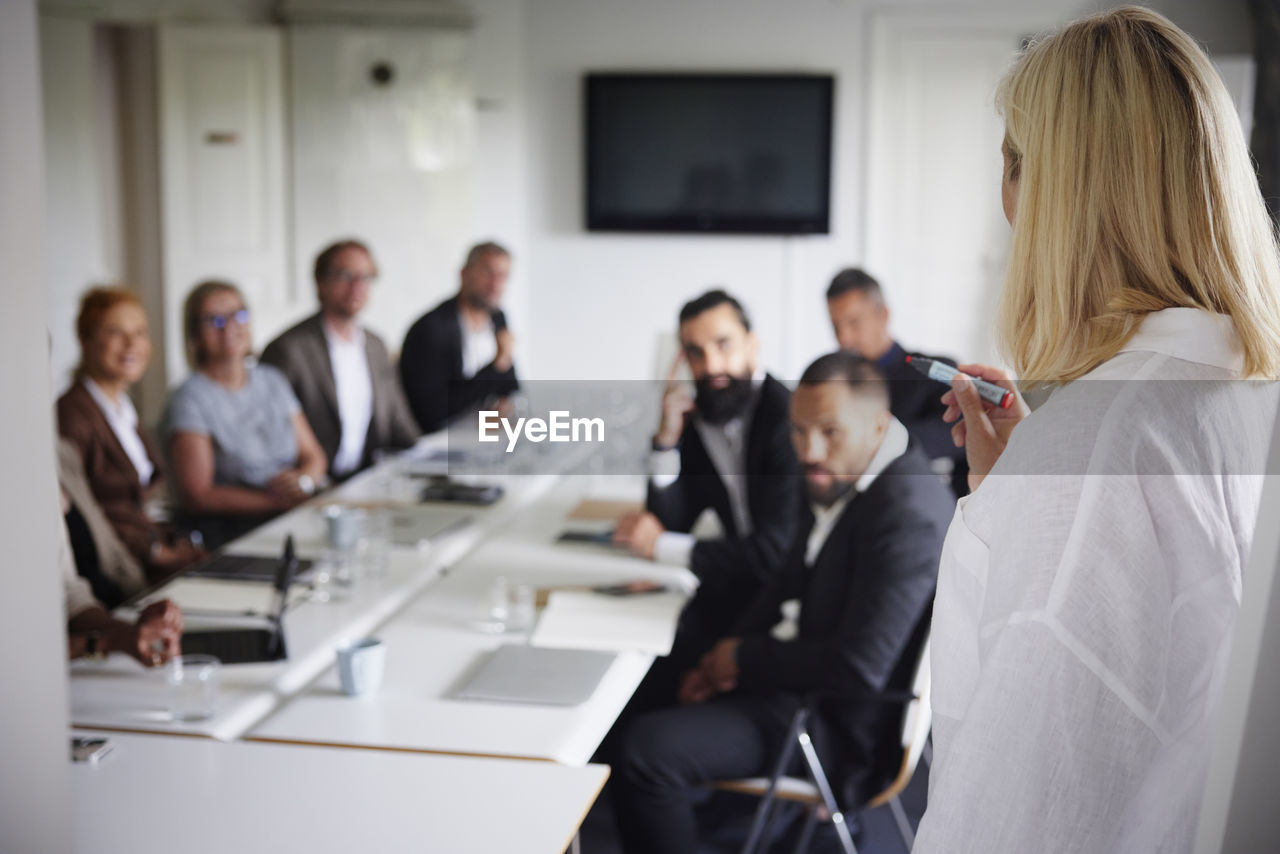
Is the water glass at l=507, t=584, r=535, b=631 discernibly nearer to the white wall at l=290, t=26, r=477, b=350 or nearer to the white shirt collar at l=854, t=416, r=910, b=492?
the white shirt collar at l=854, t=416, r=910, b=492

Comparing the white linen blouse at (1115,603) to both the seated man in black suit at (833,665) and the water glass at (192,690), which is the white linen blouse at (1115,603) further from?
the water glass at (192,690)

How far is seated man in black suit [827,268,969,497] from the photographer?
1.57 metres

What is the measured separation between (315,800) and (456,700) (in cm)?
43

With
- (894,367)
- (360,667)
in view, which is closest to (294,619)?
(360,667)

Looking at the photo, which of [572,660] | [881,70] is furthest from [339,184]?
[572,660]

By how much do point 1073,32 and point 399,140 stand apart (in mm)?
5518

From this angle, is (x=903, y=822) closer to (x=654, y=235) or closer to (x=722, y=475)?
(x=722, y=475)

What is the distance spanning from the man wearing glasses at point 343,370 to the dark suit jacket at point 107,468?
0.95 m

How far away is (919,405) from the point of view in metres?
1.59

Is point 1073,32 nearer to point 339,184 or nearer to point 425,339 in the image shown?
point 425,339

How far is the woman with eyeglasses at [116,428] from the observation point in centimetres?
319

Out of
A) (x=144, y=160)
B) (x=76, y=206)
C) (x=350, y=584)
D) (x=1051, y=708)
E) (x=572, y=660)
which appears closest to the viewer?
(x=1051, y=708)

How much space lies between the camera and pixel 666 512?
2961 millimetres

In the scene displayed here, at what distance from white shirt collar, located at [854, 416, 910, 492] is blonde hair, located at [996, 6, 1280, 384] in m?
0.75
